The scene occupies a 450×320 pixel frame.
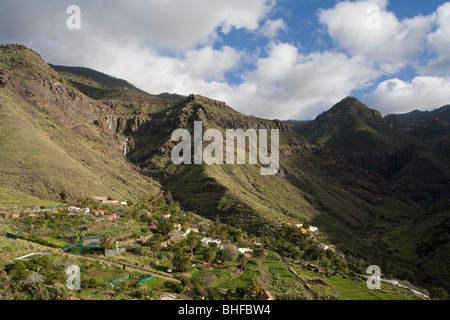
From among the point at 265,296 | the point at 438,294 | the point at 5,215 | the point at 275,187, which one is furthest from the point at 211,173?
the point at 265,296

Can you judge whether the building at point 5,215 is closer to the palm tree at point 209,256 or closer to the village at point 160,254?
the village at point 160,254

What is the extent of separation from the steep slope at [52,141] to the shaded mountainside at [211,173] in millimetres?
405

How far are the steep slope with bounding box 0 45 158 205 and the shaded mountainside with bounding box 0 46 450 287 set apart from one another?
405mm

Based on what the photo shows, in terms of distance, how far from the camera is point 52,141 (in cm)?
9625

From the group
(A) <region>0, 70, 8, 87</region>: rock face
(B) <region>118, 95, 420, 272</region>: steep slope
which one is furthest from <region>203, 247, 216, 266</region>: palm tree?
(A) <region>0, 70, 8, 87</region>: rock face

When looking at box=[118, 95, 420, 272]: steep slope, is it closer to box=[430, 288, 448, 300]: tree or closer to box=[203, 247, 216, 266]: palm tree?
box=[430, 288, 448, 300]: tree

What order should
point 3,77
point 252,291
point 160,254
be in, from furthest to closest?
point 3,77, point 160,254, point 252,291

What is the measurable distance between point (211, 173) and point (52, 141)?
56004mm

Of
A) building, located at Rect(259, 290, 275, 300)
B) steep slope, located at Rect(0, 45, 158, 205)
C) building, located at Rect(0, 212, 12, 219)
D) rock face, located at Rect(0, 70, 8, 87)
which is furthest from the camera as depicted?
rock face, located at Rect(0, 70, 8, 87)

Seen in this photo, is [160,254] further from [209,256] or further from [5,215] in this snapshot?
[5,215]

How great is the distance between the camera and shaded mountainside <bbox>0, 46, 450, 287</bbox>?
246ft

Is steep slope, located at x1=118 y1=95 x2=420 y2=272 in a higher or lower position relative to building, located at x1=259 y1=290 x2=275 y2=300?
higher

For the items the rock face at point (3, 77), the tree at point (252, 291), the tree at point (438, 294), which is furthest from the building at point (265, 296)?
the rock face at point (3, 77)
